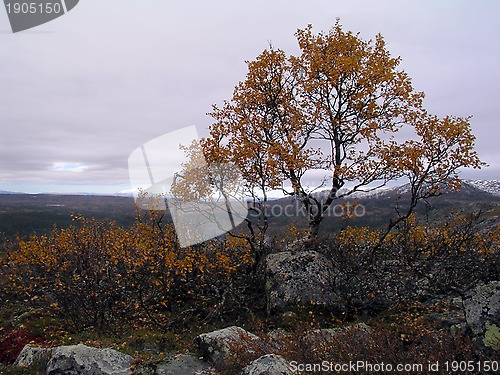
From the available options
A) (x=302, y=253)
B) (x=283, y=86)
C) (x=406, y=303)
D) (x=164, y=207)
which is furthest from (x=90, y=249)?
(x=406, y=303)

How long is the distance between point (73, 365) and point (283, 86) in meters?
16.2

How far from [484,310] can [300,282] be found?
7834 mm

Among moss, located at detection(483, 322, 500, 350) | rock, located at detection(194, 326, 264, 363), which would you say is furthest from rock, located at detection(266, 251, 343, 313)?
moss, located at detection(483, 322, 500, 350)

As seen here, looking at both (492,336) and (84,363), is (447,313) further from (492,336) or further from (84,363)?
(84,363)

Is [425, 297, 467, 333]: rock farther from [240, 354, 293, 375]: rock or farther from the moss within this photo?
[240, 354, 293, 375]: rock

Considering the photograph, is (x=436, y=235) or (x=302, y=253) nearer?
(x=302, y=253)

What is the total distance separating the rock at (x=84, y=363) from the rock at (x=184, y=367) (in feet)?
3.49

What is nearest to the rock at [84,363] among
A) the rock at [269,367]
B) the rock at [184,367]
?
the rock at [184,367]

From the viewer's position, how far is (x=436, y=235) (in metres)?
18.5

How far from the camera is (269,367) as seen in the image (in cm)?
780

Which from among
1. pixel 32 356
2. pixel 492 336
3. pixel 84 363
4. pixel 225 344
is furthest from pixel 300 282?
pixel 32 356

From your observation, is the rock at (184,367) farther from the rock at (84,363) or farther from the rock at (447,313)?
the rock at (447,313)

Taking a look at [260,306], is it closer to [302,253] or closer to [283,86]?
[302,253]

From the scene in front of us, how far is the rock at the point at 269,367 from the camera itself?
7716 mm
